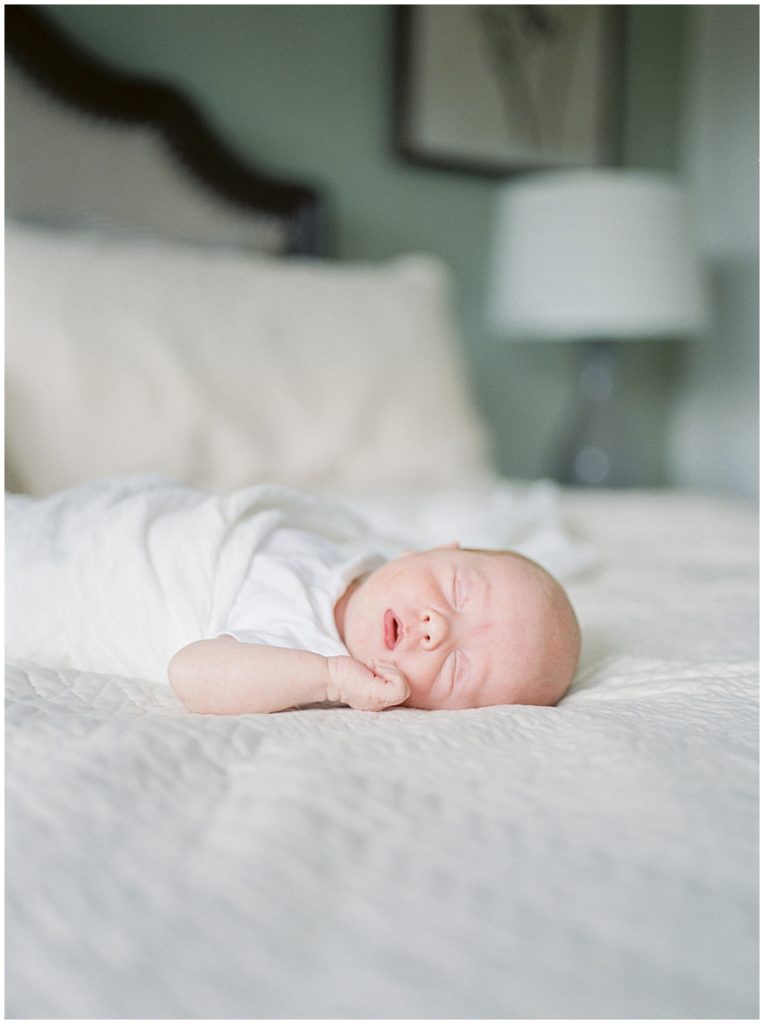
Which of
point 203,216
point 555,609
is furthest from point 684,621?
→ point 203,216

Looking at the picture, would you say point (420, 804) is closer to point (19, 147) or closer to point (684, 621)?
point (684, 621)

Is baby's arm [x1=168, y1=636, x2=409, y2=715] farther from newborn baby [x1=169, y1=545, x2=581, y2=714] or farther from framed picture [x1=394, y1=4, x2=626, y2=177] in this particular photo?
framed picture [x1=394, y1=4, x2=626, y2=177]

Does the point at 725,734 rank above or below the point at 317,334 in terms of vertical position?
below

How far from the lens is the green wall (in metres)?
2.12

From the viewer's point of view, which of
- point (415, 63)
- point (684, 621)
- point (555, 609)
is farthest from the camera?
point (415, 63)

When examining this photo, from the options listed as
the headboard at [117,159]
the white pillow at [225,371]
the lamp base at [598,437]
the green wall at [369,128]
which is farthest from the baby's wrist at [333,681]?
the lamp base at [598,437]

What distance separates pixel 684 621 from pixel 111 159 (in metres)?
1.56

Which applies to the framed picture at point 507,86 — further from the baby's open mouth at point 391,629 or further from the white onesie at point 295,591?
the baby's open mouth at point 391,629

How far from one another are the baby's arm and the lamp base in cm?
195

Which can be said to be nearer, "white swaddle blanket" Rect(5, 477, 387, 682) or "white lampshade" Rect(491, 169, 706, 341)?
"white swaddle blanket" Rect(5, 477, 387, 682)

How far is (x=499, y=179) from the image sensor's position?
2703mm

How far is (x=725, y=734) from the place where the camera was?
0.61m

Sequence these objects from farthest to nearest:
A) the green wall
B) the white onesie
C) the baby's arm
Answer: the green wall, the white onesie, the baby's arm

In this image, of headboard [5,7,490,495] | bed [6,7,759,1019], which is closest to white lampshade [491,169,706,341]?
headboard [5,7,490,495]
